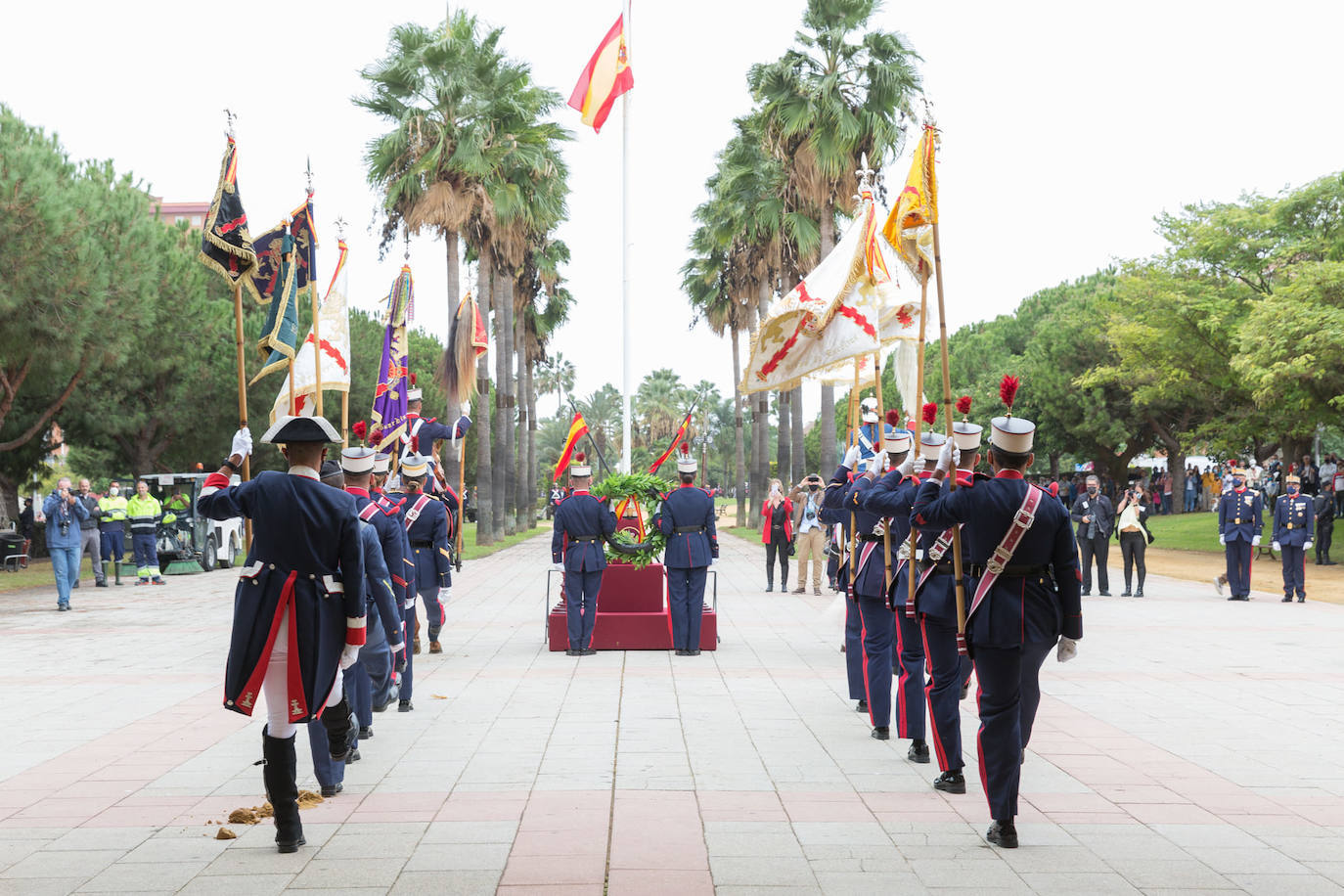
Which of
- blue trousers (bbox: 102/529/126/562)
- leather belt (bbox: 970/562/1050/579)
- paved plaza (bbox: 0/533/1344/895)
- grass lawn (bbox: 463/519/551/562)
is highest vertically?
leather belt (bbox: 970/562/1050/579)

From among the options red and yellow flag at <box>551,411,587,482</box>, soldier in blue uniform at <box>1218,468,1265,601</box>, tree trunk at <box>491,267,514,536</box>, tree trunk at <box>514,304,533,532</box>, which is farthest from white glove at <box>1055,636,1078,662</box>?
tree trunk at <box>514,304,533,532</box>

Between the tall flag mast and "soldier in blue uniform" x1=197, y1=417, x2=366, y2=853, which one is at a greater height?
the tall flag mast

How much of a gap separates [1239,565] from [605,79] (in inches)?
498

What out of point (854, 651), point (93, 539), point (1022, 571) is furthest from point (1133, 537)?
point (93, 539)

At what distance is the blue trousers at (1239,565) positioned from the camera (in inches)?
726

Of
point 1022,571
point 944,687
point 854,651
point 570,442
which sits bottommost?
point 854,651

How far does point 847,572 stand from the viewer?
8.34 metres

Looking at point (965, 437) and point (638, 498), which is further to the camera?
point (638, 498)

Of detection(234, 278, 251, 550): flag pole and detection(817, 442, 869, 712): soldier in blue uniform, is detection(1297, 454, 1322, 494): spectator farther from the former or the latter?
detection(234, 278, 251, 550): flag pole

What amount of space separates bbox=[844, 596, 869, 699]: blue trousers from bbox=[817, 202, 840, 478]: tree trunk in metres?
17.1

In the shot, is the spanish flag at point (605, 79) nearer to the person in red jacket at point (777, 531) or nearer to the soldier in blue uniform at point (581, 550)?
the person in red jacket at point (777, 531)

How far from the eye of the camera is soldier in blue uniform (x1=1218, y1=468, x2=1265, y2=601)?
60.0 feet

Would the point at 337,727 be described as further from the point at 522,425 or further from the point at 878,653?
the point at 522,425

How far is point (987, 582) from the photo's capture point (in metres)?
5.51
